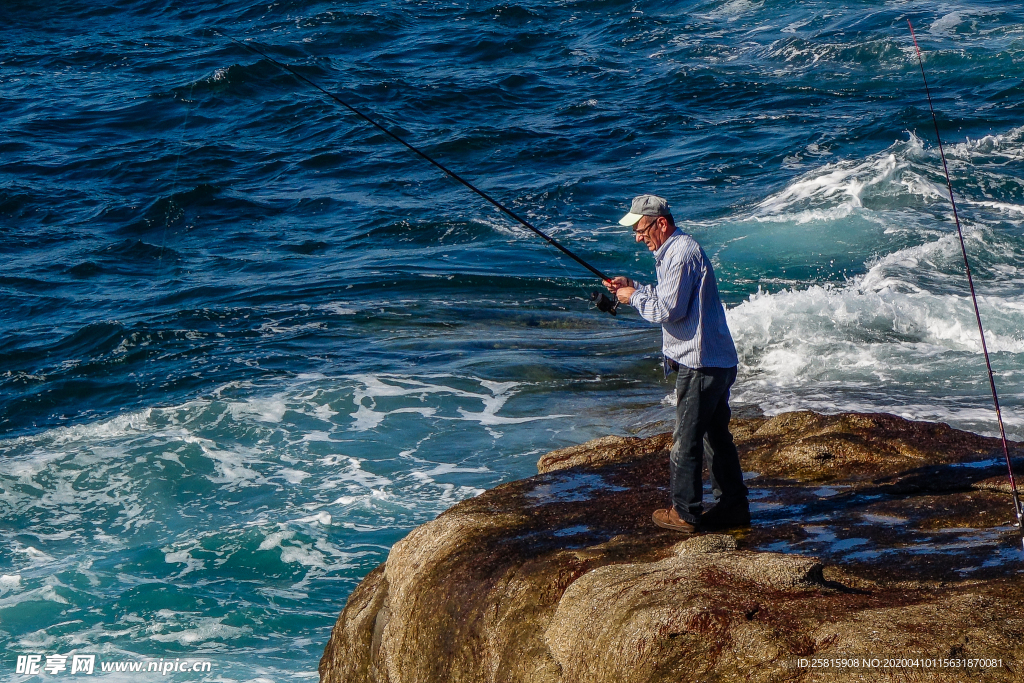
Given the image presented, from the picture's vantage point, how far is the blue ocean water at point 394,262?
28.7ft

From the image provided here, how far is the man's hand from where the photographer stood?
4.76m

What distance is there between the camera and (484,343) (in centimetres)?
1219

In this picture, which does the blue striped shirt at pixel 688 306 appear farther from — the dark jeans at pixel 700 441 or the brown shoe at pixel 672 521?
the brown shoe at pixel 672 521

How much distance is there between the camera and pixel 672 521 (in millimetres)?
4918

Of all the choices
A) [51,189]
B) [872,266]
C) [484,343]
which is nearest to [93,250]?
[51,189]

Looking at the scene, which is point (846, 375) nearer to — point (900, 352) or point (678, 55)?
point (900, 352)

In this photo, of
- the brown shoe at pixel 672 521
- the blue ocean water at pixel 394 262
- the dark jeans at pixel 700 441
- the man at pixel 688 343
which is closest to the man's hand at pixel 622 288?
the man at pixel 688 343

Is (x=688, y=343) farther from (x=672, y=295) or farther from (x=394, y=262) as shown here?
(x=394, y=262)

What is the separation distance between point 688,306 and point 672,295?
0.33 feet

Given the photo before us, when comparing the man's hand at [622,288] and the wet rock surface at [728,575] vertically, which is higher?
the man's hand at [622,288]

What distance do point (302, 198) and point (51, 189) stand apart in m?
4.68

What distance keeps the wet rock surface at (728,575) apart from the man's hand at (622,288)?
1.09 m

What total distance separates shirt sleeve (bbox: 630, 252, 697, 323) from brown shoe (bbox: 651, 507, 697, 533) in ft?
3.07

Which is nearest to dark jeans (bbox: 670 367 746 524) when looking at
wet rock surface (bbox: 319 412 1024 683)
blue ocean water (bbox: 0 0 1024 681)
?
wet rock surface (bbox: 319 412 1024 683)
